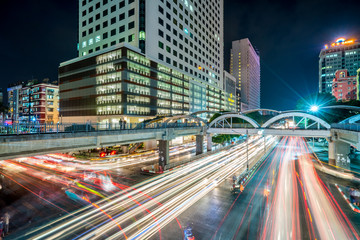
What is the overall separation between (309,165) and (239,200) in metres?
21.8

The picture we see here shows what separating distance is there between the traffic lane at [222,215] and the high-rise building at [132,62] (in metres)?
37.7

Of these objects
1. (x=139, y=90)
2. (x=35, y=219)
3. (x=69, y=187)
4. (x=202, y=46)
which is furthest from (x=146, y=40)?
(x=35, y=219)

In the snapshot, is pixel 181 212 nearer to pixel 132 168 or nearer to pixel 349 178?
pixel 132 168

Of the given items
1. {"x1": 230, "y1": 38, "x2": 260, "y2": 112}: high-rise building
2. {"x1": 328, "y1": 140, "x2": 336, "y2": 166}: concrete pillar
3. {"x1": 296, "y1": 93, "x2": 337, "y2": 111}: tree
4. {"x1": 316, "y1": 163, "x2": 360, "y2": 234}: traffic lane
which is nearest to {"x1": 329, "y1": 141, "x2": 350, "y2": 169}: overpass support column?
{"x1": 328, "y1": 140, "x2": 336, "y2": 166}: concrete pillar

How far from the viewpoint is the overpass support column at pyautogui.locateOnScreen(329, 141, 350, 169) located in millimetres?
29334

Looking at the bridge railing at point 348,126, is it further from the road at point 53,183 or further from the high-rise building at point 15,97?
the high-rise building at point 15,97

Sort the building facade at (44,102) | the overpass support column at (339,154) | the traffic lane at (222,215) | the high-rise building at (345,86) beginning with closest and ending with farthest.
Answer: the traffic lane at (222,215) → the overpass support column at (339,154) → the building facade at (44,102) → the high-rise building at (345,86)

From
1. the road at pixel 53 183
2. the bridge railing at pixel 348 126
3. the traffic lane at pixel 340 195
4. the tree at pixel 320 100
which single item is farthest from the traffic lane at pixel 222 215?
the tree at pixel 320 100

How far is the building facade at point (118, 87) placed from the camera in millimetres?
49219

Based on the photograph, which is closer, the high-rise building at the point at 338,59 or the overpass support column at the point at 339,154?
the overpass support column at the point at 339,154

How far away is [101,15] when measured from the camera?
5866 cm

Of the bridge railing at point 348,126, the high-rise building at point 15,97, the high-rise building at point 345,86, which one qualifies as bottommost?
the bridge railing at point 348,126

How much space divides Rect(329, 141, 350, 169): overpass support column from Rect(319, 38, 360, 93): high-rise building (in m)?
146

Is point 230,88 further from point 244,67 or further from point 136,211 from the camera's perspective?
point 136,211
